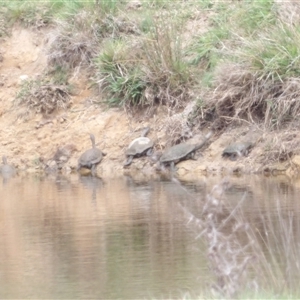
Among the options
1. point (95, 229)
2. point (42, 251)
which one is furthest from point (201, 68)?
point (42, 251)

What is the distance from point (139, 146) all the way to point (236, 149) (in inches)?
67.4

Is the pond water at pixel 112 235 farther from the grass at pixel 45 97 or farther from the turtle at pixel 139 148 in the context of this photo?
the grass at pixel 45 97

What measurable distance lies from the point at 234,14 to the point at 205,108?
2.57 metres

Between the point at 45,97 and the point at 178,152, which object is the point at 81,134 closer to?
the point at 45,97

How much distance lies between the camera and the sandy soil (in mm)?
13414

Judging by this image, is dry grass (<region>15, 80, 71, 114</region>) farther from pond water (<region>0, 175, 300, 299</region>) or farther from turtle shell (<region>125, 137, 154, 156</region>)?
pond water (<region>0, 175, 300, 299</region>)

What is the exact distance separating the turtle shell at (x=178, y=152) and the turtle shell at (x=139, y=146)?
547 millimetres

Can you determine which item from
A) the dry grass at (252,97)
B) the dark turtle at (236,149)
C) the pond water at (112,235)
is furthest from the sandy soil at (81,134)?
the pond water at (112,235)

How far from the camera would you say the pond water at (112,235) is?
6969 millimetres

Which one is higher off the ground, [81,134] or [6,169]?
[81,134]

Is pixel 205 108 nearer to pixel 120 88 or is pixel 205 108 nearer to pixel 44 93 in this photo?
pixel 120 88

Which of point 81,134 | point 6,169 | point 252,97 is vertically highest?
point 252,97

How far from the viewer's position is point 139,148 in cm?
1416

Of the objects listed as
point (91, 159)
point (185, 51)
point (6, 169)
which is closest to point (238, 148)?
point (91, 159)
